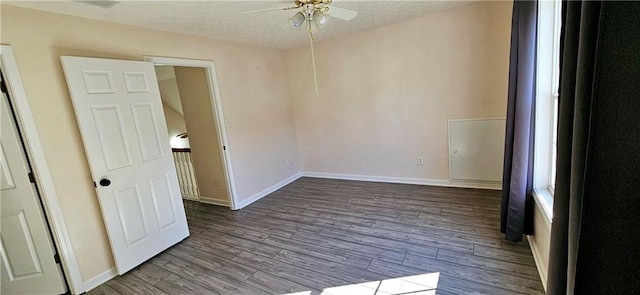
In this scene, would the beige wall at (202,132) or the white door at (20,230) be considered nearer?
the white door at (20,230)

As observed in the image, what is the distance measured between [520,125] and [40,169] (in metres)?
3.79

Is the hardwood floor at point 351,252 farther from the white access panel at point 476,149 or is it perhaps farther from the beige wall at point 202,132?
the beige wall at point 202,132

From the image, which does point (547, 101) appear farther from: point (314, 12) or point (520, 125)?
point (314, 12)

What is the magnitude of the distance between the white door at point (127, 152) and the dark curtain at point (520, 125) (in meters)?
3.34

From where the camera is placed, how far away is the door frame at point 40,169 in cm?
192

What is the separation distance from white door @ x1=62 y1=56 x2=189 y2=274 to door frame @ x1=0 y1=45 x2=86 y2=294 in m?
0.27

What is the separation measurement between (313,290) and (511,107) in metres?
2.22

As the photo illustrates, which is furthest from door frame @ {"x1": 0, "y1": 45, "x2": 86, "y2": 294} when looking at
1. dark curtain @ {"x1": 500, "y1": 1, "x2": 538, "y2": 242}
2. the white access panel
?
the white access panel

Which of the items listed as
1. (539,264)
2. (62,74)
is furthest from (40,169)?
(539,264)

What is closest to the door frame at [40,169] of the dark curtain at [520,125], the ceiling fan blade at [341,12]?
the ceiling fan blade at [341,12]

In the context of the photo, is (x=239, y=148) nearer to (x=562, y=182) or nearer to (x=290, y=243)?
(x=290, y=243)

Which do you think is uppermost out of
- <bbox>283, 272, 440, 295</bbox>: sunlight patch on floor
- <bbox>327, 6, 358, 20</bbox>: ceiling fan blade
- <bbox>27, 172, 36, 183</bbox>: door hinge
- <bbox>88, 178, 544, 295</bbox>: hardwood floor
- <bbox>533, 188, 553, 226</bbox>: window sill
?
<bbox>327, 6, 358, 20</bbox>: ceiling fan blade

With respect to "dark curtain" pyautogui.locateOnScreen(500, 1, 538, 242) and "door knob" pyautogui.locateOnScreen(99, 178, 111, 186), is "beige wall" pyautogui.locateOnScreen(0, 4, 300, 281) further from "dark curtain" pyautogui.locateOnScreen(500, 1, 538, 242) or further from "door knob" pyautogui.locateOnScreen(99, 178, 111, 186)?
"dark curtain" pyautogui.locateOnScreen(500, 1, 538, 242)

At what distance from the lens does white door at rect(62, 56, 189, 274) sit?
2268 millimetres
